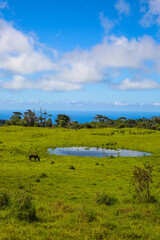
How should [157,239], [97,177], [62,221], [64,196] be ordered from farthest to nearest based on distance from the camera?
[97,177]
[64,196]
[62,221]
[157,239]

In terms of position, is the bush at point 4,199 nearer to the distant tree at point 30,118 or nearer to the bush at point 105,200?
the bush at point 105,200

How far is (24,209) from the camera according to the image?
11.5 meters

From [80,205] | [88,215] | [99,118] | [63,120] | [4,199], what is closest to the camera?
[88,215]

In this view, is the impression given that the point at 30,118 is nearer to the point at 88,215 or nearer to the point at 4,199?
the point at 4,199

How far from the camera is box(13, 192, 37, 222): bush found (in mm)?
11297

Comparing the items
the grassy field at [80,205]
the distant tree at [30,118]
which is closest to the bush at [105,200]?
the grassy field at [80,205]

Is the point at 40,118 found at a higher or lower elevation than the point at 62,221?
higher

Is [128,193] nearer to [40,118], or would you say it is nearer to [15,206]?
[15,206]

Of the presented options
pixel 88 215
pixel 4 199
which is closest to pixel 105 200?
pixel 88 215

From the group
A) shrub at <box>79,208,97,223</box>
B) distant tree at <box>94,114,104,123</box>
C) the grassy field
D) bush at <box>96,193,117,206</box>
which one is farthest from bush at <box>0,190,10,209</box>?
distant tree at <box>94,114,104,123</box>

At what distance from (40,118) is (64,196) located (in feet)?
384

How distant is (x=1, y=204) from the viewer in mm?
13422

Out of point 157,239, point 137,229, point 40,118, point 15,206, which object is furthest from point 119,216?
point 40,118

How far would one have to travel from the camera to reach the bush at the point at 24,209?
11297mm
